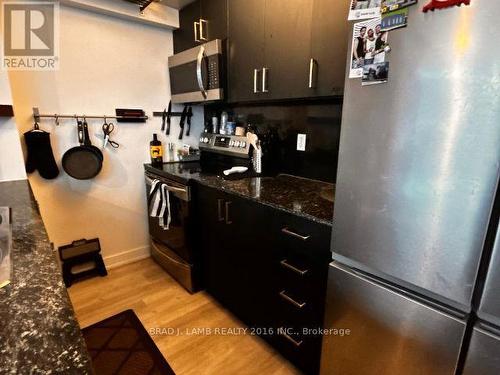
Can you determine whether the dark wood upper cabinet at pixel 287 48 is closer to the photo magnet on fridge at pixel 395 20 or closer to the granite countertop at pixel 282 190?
the granite countertop at pixel 282 190

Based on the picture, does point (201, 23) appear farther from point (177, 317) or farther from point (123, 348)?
point (123, 348)

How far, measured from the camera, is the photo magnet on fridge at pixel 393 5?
27.6 inches

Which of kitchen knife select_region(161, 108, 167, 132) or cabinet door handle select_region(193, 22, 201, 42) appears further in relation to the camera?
kitchen knife select_region(161, 108, 167, 132)

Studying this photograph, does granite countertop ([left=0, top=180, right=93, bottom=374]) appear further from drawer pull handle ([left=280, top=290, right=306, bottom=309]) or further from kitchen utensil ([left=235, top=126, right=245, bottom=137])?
kitchen utensil ([left=235, top=126, right=245, bottom=137])

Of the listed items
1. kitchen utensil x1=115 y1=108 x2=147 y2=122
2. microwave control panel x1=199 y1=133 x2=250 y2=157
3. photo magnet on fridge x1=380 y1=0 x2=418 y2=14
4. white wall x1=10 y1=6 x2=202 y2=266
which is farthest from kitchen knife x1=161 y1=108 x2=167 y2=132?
photo magnet on fridge x1=380 y1=0 x2=418 y2=14

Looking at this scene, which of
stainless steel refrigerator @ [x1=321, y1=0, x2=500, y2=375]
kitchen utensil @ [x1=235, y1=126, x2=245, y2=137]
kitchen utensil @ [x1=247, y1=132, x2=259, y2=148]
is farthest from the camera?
kitchen utensil @ [x1=235, y1=126, x2=245, y2=137]

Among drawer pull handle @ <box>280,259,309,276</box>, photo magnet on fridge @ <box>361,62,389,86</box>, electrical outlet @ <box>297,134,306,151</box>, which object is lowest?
drawer pull handle @ <box>280,259,309,276</box>

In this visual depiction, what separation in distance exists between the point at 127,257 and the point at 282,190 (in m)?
1.78

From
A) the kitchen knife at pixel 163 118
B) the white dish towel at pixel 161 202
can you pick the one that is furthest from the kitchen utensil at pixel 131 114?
the white dish towel at pixel 161 202

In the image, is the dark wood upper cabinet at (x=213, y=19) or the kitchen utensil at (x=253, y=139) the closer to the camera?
the dark wood upper cabinet at (x=213, y=19)

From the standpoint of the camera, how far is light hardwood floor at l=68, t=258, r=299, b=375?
148 centimetres

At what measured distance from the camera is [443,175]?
27.7 inches
